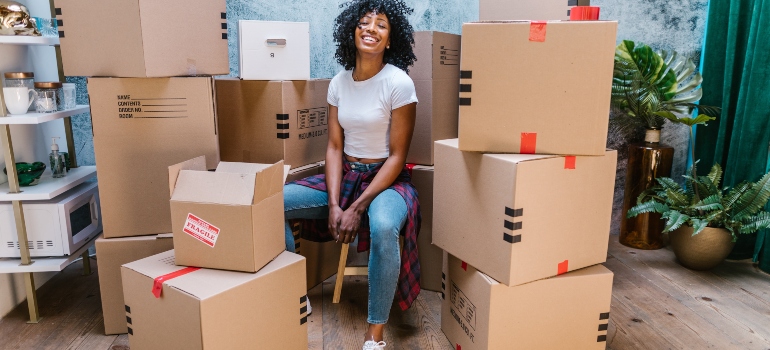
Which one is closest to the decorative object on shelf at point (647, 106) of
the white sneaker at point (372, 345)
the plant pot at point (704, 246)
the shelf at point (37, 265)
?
the plant pot at point (704, 246)

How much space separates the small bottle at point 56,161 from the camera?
6.96ft

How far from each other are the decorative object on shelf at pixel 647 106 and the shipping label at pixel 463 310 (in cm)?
141

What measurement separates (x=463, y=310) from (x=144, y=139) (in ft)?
3.86

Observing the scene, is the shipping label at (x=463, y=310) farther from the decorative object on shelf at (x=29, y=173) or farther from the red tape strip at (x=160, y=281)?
the decorative object on shelf at (x=29, y=173)

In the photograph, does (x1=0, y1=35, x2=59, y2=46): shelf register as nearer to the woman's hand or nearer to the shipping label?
Result: the woman's hand

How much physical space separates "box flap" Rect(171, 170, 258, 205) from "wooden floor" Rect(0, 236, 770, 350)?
66 centimetres

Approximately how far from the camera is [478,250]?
5.36 feet

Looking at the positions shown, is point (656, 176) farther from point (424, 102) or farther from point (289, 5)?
point (289, 5)

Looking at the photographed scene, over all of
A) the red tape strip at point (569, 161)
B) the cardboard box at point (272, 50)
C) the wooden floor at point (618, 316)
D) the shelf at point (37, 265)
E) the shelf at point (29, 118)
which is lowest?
the wooden floor at point (618, 316)

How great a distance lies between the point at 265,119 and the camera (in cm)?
208

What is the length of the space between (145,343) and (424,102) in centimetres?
128

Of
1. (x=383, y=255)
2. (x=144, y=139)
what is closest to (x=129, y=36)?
(x=144, y=139)

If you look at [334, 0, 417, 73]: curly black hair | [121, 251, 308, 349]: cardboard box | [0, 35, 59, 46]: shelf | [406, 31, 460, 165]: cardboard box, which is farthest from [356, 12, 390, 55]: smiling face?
[0, 35, 59, 46]: shelf

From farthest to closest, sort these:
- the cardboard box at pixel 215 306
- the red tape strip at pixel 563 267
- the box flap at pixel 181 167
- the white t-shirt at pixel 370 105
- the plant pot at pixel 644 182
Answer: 1. the plant pot at pixel 644 182
2. the white t-shirt at pixel 370 105
3. the red tape strip at pixel 563 267
4. the box flap at pixel 181 167
5. the cardboard box at pixel 215 306
